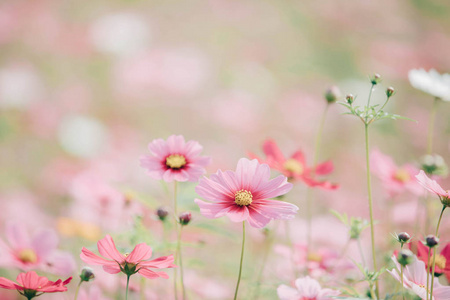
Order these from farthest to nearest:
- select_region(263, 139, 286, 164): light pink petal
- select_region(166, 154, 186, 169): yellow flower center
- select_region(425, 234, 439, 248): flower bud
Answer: select_region(263, 139, 286, 164): light pink petal < select_region(166, 154, 186, 169): yellow flower center < select_region(425, 234, 439, 248): flower bud

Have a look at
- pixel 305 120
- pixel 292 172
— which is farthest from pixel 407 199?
pixel 292 172

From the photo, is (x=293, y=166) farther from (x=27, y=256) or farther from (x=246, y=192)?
(x=27, y=256)

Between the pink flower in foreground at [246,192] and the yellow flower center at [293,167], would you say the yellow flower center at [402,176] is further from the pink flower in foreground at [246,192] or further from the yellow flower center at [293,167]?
the pink flower in foreground at [246,192]

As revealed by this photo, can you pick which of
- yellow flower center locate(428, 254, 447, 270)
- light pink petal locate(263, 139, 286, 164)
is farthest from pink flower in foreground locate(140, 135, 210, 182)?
yellow flower center locate(428, 254, 447, 270)

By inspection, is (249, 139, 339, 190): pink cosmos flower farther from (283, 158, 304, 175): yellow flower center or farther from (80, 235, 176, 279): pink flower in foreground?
(80, 235, 176, 279): pink flower in foreground

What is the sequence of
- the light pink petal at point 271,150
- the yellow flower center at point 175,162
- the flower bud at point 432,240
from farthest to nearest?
the light pink petal at point 271,150
the yellow flower center at point 175,162
the flower bud at point 432,240

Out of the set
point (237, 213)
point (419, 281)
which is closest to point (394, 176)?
point (419, 281)

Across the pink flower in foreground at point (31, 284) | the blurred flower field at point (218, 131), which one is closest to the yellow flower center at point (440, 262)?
the blurred flower field at point (218, 131)
